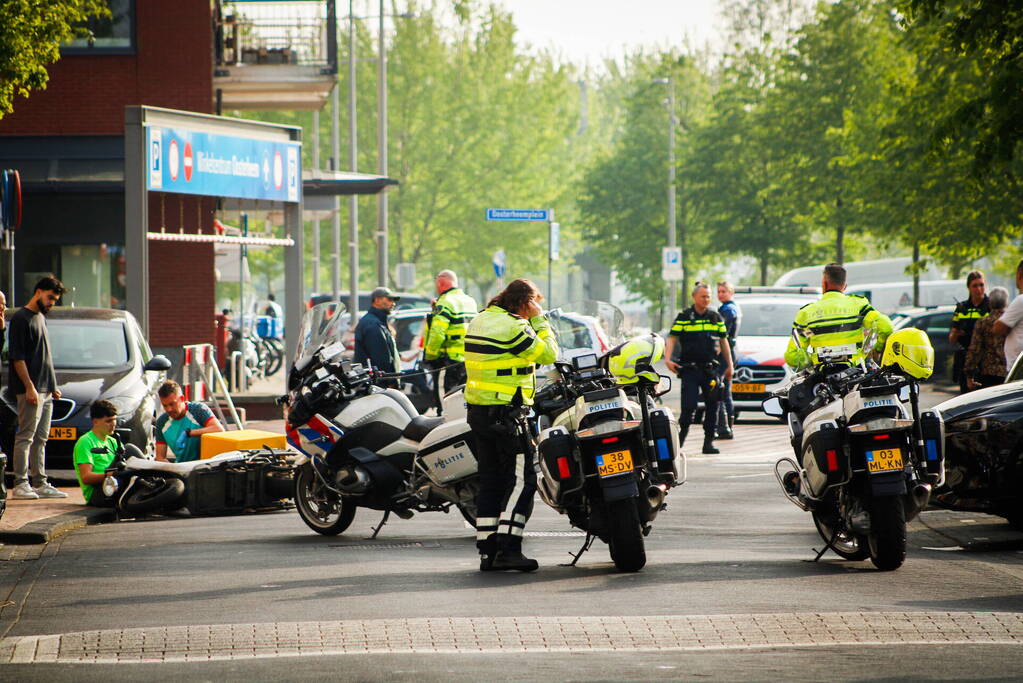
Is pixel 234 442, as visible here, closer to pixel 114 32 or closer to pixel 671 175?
pixel 114 32

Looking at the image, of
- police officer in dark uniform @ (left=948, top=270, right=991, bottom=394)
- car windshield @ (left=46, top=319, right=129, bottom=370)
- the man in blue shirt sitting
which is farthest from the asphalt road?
police officer in dark uniform @ (left=948, top=270, right=991, bottom=394)

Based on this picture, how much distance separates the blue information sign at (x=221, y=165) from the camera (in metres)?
19.4

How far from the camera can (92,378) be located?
1530 cm

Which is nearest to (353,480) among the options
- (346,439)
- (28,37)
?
(346,439)

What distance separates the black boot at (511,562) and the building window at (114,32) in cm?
1741

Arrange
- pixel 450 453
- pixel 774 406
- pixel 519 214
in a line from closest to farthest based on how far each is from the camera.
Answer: pixel 774 406 < pixel 450 453 < pixel 519 214

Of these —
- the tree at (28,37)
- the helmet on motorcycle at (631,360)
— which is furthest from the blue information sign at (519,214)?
the helmet on motorcycle at (631,360)

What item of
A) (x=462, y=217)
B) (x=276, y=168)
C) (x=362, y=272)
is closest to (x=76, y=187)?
(x=276, y=168)

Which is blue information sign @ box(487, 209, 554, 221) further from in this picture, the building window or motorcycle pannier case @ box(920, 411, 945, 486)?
motorcycle pannier case @ box(920, 411, 945, 486)

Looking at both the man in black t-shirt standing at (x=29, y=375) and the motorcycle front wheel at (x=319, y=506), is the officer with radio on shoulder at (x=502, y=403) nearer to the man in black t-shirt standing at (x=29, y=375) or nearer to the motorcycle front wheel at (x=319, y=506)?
the motorcycle front wheel at (x=319, y=506)

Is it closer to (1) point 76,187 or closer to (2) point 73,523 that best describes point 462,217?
(1) point 76,187

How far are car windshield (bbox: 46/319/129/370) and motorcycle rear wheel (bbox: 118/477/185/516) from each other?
120 inches

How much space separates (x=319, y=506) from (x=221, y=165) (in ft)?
33.5

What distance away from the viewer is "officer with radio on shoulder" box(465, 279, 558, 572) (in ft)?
31.1
